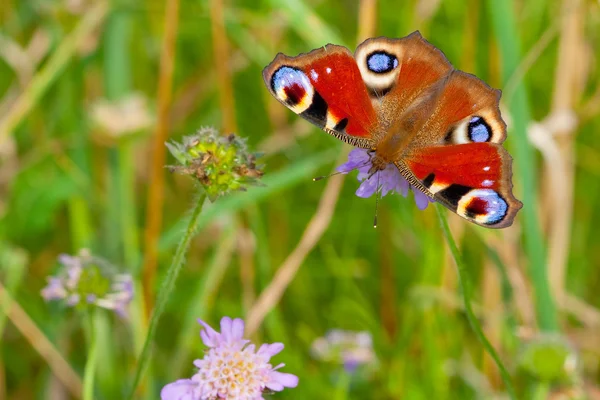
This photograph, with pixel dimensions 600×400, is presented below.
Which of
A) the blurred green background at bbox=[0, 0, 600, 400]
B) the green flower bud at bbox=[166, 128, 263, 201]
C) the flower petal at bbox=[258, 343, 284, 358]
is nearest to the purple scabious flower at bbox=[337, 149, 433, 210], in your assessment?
the green flower bud at bbox=[166, 128, 263, 201]

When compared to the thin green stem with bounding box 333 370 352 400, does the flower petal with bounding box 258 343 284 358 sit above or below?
below

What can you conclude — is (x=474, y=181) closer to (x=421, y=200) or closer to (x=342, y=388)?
(x=421, y=200)

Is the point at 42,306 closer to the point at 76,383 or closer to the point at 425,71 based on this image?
the point at 76,383

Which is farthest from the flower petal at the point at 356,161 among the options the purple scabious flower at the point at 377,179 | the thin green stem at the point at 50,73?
the thin green stem at the point at 50,73

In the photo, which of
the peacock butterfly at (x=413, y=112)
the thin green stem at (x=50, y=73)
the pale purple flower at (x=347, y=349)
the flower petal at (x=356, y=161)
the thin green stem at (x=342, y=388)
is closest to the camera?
the peacock butterfly at (x=413, y=112)

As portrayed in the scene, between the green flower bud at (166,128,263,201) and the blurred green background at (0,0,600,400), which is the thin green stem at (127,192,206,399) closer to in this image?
the green flower bud at (166,128,263,201)

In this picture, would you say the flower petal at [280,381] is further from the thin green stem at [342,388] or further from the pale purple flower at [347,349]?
the pale purple flower at [347,349]
